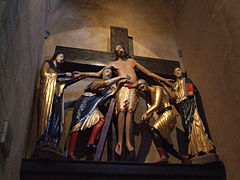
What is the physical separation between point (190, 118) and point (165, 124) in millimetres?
375

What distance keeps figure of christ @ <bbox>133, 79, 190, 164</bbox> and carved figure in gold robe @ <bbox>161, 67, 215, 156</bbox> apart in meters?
0.18

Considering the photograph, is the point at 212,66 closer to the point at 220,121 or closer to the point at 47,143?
the point at 220,121

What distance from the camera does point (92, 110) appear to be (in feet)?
11.1

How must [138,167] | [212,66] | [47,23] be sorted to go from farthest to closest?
[47,23]
[212,66]
[138,167]

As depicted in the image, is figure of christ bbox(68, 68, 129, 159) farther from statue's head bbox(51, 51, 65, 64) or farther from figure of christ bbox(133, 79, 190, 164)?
statue's head bbox(51, 51, 65, 64)

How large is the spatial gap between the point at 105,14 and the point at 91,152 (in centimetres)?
290

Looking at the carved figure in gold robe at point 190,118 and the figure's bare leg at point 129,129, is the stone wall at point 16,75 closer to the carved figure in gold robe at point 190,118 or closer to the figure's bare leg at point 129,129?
the figure's bare leg at point 129,129

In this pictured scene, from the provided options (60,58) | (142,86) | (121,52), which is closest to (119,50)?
(121,52)

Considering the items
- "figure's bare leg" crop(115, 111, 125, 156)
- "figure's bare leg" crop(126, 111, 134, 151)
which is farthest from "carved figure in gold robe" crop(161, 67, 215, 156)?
"figure's bare leg" crop(115, 111, 125, 156)

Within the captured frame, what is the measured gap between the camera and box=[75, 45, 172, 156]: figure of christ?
10.7 ft

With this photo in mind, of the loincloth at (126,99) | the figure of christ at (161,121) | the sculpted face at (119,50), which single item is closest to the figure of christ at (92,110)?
the loincloth at (126,99)

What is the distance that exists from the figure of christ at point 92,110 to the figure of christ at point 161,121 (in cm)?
41

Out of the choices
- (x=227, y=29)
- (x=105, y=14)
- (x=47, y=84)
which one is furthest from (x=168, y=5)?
(x=47, y=84)

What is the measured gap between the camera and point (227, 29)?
373cm
